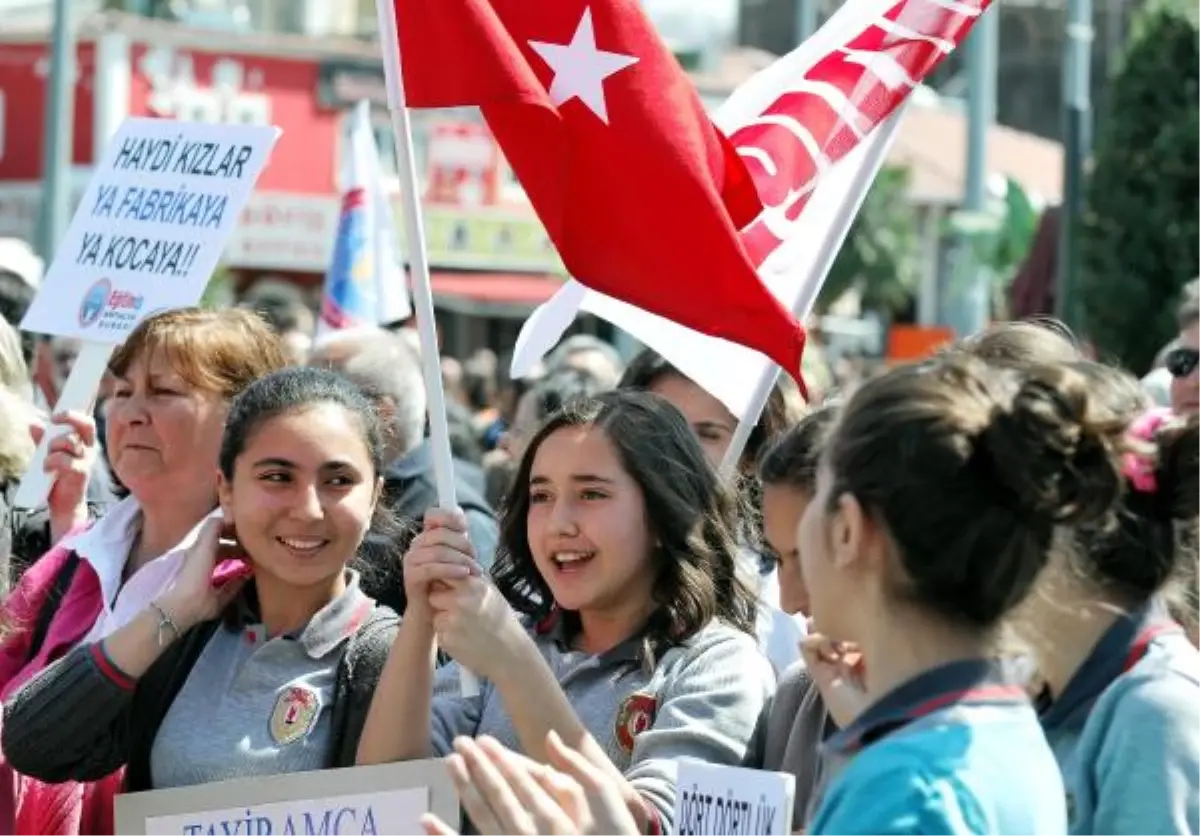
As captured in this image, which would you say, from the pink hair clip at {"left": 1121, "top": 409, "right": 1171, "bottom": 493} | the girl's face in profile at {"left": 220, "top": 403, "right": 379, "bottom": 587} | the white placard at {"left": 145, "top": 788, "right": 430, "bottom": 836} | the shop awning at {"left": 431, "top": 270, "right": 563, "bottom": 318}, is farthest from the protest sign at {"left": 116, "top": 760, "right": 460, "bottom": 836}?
the shop awning at {"left": 431, "top": 270, "right": 563, "bottom": 318}

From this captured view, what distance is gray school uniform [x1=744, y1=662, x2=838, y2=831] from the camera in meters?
3.95

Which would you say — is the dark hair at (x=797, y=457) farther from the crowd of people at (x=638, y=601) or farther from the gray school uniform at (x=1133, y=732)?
the gray school uniform at (x=1133, y=732)

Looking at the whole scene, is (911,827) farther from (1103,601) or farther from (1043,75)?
(1043,75)

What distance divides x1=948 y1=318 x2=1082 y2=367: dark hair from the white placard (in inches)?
43.9

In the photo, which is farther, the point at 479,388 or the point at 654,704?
the point at 479,388

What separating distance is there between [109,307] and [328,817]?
2.51 metres

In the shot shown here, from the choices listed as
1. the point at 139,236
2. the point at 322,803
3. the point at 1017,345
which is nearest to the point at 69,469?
the point at 139,236

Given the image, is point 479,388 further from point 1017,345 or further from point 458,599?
point 1017,345

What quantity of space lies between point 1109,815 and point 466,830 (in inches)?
48.7

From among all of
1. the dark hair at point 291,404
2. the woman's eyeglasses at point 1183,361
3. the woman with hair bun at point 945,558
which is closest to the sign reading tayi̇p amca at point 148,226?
the dark hair at point 291,404

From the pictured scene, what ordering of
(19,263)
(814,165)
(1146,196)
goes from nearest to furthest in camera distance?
(814,165) < (19,263) < (1146,196)

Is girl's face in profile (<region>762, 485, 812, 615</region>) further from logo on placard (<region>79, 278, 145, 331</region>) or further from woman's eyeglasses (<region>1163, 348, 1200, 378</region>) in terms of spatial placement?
logo on placard (<region>79, 278, 145, 331</region>)

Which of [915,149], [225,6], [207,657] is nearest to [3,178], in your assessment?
[225,6]

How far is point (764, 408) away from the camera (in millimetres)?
5766
